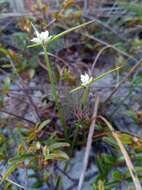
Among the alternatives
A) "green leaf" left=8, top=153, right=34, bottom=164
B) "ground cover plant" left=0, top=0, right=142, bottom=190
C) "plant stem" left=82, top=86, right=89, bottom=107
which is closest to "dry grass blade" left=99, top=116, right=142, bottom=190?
"ground cover plant" left=0, top=0, right=142, bottom=190

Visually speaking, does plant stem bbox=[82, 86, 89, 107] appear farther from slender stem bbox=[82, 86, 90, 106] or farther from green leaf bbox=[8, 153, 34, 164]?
green leaf bbox=[8, 153, 34, 164]

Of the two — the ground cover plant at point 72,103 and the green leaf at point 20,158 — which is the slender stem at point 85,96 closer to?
the ground cover plant at point 72,103

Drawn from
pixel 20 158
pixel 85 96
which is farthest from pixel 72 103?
pixel 20 158

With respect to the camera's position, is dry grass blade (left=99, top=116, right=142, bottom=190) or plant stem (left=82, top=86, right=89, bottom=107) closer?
dry grass blade (left=99, top=116, right=142, bottom=190)

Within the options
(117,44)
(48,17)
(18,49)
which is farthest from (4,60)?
(117,44)

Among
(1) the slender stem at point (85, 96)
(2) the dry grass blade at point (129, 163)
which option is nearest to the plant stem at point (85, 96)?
(1) the slender stem at point (85, 96)

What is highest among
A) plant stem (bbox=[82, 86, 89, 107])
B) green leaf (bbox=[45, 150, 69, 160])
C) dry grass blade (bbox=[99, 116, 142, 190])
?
plant stem (bbox=[82, 86, 89, 107])

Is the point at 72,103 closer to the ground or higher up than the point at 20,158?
higher up

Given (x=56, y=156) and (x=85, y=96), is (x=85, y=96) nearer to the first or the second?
(x=85, y=96)
